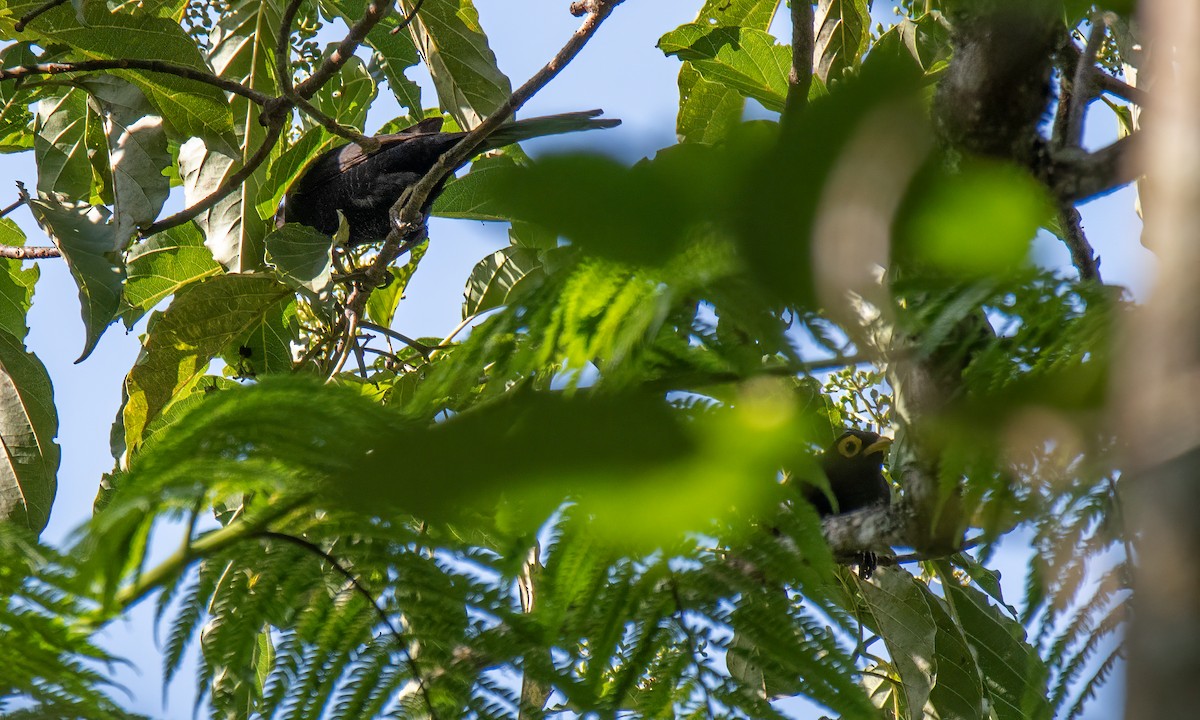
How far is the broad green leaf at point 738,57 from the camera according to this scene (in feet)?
6.73

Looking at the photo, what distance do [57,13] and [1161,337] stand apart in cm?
239

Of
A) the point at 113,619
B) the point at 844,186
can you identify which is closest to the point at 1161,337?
the point at 844,186

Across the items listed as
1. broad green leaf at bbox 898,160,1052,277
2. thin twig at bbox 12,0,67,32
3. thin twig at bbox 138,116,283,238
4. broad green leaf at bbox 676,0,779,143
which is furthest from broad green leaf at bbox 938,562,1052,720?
thin twig at bbox 12,0,67,32

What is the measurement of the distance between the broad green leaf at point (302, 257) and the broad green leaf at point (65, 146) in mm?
714

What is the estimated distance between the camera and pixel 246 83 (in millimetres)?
2850

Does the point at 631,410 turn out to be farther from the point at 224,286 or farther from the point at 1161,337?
the point at 224,286

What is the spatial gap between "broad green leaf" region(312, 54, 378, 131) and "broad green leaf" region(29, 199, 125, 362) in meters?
1.21

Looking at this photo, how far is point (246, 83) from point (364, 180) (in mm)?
846

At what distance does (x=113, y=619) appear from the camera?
76cm

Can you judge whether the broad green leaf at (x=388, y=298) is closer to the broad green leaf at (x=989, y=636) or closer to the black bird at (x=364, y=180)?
the black bird at (x=364, y=180)

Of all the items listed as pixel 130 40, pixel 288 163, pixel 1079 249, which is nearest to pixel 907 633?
pixel 1079 249

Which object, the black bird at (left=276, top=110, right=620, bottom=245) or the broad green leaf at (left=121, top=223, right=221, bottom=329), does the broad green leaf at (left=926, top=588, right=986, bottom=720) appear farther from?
the broad green leaf at (left=121, top=223, right=221, bottom=329)

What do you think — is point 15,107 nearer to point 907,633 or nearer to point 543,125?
point 543,125

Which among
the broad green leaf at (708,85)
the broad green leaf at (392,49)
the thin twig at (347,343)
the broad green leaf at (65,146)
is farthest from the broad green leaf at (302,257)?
the broad green leaf at (392,49)
